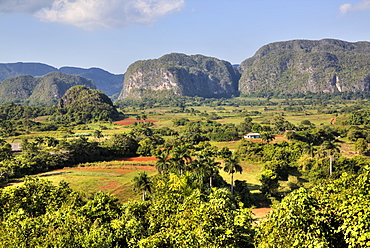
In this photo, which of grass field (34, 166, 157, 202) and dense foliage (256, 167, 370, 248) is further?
grass field (34, 166, 157, 202)

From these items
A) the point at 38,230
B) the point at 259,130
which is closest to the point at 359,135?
the point at 259,130

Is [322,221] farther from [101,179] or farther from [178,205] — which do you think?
[101,179]

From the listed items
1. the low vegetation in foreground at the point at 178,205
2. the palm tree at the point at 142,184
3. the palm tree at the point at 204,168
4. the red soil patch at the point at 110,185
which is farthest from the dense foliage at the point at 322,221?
the red soil patch at the point at 110,185

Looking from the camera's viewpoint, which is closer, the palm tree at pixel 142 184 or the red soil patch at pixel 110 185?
the palm tree at pixel 142 184

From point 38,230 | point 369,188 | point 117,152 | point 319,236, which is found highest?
point 369,188

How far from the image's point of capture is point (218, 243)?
17469 mm

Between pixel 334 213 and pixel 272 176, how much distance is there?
38.8 meters

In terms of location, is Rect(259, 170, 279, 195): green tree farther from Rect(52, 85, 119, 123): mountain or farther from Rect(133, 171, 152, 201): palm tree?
Rect(52, 85, 119, 123): mountain

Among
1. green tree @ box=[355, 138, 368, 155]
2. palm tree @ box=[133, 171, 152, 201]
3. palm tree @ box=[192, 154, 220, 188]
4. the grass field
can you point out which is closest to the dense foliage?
palm tree @ box=[133, 171, 152, 201]

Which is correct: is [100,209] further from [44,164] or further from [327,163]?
[327,163]

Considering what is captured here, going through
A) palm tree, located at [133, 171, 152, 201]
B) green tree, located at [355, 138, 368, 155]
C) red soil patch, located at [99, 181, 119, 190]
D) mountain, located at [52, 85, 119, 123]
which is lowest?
red soil patch, located at [99, 181, 119, 190]

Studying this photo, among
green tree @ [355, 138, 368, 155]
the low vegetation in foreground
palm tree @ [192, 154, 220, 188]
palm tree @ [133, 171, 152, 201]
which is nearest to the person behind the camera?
the low vegetation in foreground

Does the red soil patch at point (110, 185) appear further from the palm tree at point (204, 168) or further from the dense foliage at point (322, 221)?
the dense foliage at point (322, 221)

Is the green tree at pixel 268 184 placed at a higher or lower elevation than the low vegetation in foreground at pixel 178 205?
lower
